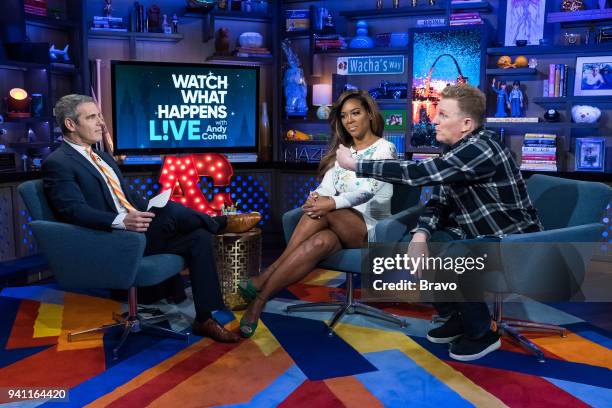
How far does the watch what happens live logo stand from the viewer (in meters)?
5.05

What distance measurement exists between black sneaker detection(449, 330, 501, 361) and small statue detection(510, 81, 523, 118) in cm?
281

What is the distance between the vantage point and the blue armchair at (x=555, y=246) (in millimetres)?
2611

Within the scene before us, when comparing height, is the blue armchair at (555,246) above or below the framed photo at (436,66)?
below

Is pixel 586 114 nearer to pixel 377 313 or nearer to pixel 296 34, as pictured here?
pixel 296 34

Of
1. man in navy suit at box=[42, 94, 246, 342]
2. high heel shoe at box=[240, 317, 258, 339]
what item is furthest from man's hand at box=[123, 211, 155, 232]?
high heel shoe at box=[240, 317, 258, 339]

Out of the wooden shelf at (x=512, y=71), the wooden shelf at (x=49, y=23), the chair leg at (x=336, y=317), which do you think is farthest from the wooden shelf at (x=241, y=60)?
the chair leg at (x=336, y=317)

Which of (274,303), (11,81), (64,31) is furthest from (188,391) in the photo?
(64,31)

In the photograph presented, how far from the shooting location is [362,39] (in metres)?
5.61

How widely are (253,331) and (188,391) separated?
65 cm

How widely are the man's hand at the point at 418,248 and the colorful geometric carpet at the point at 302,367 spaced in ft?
1.34

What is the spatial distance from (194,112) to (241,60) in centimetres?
87

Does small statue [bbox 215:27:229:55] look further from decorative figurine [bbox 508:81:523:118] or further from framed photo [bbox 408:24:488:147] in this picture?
decorative figurine [bbox 508:81:523:118]

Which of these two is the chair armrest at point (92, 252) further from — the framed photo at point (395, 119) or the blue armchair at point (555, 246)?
the framed photo at point (395, 119)

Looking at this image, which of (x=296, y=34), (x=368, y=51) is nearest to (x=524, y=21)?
(x=368, y=51)
